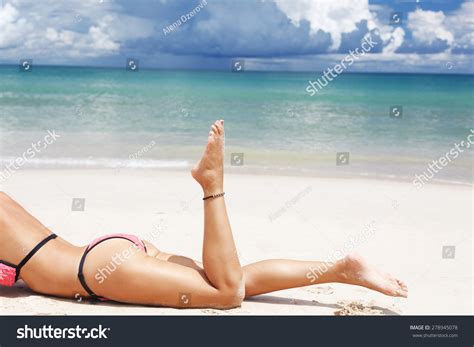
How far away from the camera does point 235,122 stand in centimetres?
1961

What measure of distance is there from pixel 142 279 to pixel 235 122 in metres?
15.5

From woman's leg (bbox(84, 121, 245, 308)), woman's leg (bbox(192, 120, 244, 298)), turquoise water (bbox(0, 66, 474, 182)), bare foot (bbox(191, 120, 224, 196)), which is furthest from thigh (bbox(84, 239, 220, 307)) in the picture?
turquoise water (bbox(0, 66, 474, 182))

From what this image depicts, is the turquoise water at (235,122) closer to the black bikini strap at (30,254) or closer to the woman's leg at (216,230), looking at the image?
the woman's leg at (216,230)

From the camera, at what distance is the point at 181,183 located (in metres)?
9.41

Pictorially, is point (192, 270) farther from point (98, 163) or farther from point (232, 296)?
point (98, 163)

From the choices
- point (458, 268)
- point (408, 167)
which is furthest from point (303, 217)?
point (408, 167)

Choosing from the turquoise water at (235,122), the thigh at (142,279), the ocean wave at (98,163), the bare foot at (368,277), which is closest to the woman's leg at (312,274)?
the bare foot at (368,277)

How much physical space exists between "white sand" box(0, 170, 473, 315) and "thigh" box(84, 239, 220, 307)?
89 mm

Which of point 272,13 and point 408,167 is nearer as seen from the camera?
point 408,167

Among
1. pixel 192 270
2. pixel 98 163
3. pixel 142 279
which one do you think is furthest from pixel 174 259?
pixel 98 163

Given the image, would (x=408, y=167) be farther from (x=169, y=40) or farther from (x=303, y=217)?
(x=169, y=40)

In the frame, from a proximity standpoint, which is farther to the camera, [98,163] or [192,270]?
[98,163]

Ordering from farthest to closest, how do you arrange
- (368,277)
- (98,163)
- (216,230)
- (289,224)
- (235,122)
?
1. (235,122)
2. (98,163)
3. (289,224)
4. (368,277)
5. (216,230)

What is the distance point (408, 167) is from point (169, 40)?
3015cm
